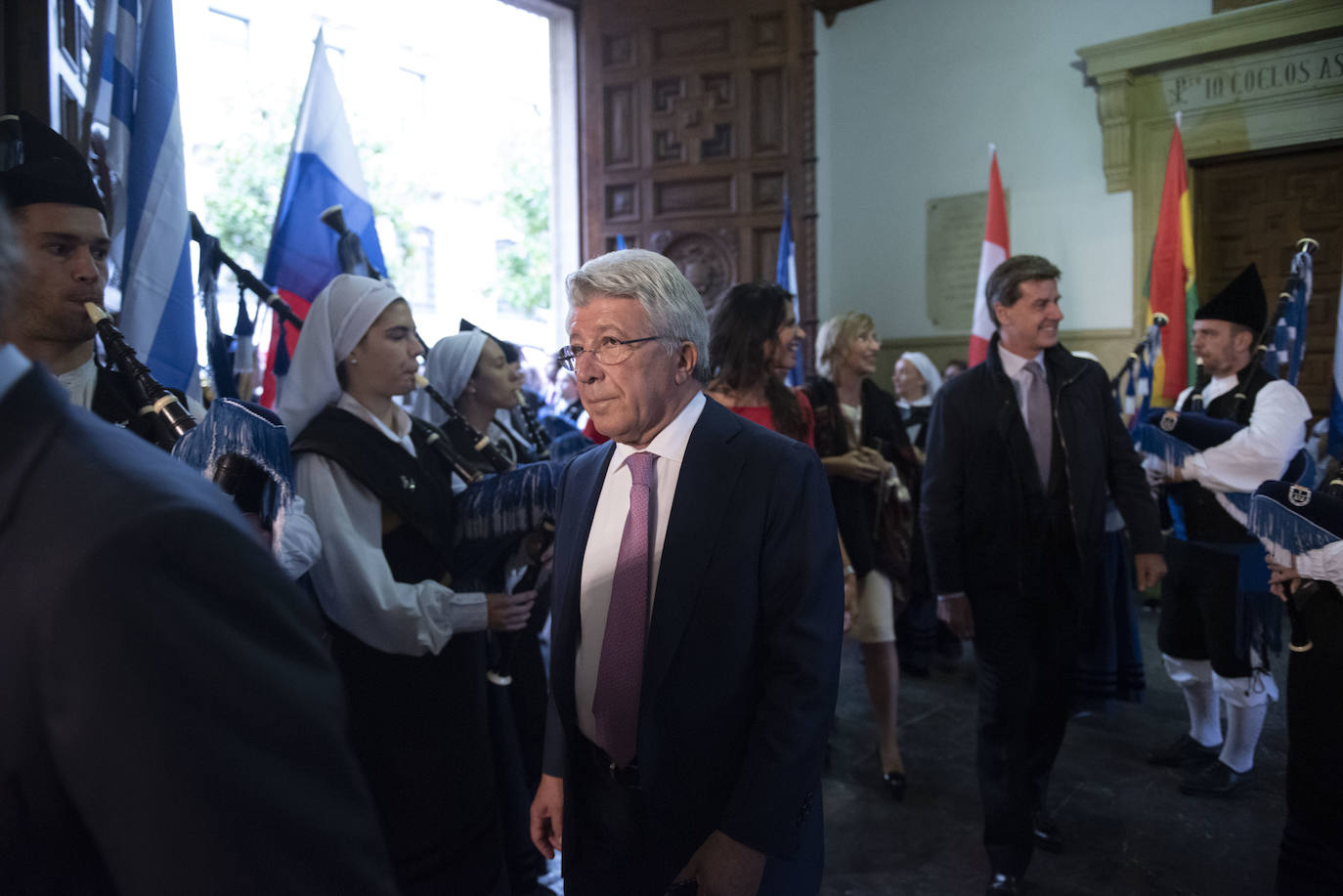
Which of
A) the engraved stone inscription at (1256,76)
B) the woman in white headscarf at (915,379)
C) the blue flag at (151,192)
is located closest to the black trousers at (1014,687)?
the blue flag at (151,192)

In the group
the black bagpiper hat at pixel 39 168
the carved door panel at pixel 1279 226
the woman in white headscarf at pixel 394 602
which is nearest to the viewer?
the black bagpiper hat at pixel 39 168

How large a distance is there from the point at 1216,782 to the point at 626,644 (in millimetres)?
2980

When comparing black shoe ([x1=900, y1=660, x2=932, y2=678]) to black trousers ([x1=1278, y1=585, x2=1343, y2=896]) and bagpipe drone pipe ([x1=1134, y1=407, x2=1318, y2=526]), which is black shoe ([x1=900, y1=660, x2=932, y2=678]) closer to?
bagpipe drone pipe ([x1=1134, y1=407, x2=1318, y2=526])

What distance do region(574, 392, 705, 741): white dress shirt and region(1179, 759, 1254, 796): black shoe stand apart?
2.89 metres

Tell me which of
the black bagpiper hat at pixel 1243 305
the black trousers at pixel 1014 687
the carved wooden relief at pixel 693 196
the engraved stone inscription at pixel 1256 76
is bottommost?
the black trousers at pixel 1014 687

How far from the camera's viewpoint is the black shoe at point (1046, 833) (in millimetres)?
3025

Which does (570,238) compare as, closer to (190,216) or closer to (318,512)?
(190,216)

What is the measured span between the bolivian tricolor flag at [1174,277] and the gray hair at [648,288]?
502 cm

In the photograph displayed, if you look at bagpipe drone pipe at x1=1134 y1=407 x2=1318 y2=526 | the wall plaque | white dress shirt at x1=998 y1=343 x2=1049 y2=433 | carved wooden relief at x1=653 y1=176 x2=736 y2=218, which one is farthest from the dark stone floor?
carved wooden relief at x1=653 y1=176 x2=736 y2=218

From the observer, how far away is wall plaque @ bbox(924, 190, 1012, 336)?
22.7 ft

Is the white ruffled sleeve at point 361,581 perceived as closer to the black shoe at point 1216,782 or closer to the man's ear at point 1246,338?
the black shoe at point 1216,782

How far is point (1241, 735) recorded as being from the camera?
3.45 m

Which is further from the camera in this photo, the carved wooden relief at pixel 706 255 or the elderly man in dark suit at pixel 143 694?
Result: the carved wooden relief at pixel 706 255

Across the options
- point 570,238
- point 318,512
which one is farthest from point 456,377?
point 570,238
